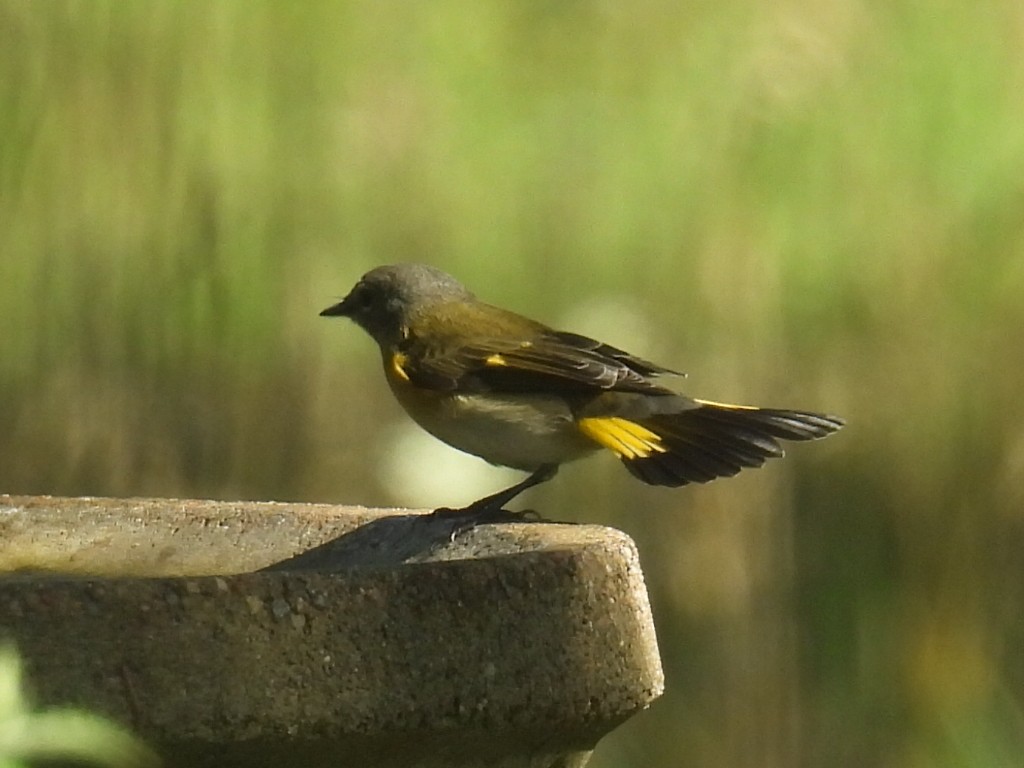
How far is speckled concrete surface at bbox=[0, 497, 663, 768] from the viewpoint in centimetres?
152

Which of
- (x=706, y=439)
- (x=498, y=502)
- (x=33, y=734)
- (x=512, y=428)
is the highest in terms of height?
(x=33, y=734)

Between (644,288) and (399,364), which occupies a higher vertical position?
(644,288)

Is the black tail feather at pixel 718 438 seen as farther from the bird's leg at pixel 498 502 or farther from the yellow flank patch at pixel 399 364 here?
the yellow flank patch at pixel 399 364

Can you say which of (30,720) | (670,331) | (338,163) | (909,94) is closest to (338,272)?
(338,163)

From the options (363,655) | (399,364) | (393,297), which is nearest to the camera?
(363,655)

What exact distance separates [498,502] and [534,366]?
244 mm

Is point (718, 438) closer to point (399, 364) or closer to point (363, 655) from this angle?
point (399, 364)

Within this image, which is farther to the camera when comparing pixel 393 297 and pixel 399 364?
pixel 393 297

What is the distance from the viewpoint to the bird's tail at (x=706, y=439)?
274 cm

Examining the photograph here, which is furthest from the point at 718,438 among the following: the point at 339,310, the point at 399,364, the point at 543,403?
the point at 339,310

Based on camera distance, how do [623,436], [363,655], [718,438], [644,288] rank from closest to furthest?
[363,655]
[718,438]
[623,436]
[644,288]

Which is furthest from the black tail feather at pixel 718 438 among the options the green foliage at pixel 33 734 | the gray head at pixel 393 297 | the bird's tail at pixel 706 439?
the green foliage at pixel 33 734

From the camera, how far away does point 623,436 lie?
2934 millimetres

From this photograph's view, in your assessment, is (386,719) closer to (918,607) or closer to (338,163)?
(918,607)
